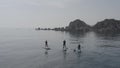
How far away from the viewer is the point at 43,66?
34250 mm

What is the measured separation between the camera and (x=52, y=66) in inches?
1353

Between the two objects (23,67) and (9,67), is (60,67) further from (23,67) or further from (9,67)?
(9,67)

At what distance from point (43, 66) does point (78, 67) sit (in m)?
7.45

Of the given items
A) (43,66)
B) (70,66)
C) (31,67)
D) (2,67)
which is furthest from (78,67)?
(2,67)

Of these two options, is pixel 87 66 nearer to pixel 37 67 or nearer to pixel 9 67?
pixel 37 67

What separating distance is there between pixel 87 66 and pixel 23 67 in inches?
540

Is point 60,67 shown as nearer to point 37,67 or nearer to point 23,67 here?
point 37,67

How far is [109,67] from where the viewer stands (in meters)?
34.3

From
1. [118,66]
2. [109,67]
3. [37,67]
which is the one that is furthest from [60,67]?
[118,66]

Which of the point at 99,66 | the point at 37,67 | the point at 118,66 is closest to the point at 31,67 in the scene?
the point at 37,67

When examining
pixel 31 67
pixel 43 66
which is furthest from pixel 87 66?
pixel 31 67

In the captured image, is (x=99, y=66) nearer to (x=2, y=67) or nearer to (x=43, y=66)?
(x=43, y=66)

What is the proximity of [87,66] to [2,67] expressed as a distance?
1816cm

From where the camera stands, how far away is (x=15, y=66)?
34.6 meters
